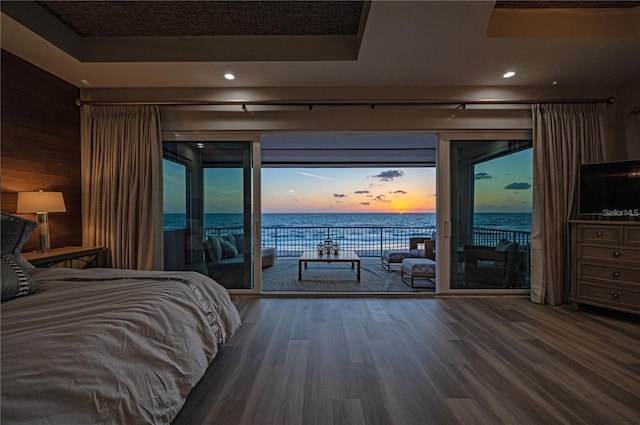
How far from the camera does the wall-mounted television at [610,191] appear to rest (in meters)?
3.21

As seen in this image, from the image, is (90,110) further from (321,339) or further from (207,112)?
(321,339)

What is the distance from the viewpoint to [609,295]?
10.5 feet

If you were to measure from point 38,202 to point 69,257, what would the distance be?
0.59 m

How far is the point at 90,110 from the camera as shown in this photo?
3.80 m

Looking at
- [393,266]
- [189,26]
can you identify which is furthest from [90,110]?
[393,266]

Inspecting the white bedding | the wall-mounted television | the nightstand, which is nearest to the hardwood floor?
the white bedding

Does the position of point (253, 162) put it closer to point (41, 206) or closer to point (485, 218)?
point (41, 206)

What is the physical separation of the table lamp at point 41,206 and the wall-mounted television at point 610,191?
220 inches

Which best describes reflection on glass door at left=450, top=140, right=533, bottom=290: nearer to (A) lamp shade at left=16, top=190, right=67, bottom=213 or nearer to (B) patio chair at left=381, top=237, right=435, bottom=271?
(B) patio chair at left=381, top=237, right=435, bottom=271

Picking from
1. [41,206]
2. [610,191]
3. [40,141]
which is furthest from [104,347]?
[610,191]

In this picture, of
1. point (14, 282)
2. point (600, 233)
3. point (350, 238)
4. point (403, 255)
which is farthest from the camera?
point (350, 238)

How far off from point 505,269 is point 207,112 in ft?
14.1

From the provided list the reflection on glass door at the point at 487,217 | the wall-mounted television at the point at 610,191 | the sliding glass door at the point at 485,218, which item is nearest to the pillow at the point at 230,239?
the sliding glass door at the point at 485,218

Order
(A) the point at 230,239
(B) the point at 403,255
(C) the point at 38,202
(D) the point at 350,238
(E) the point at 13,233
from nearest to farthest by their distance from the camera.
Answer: (E) the point at 13,233, (C) the point at 38,202, (A) the point at 230,239, (B) the point at 403,255, (D) the point at 350,238
